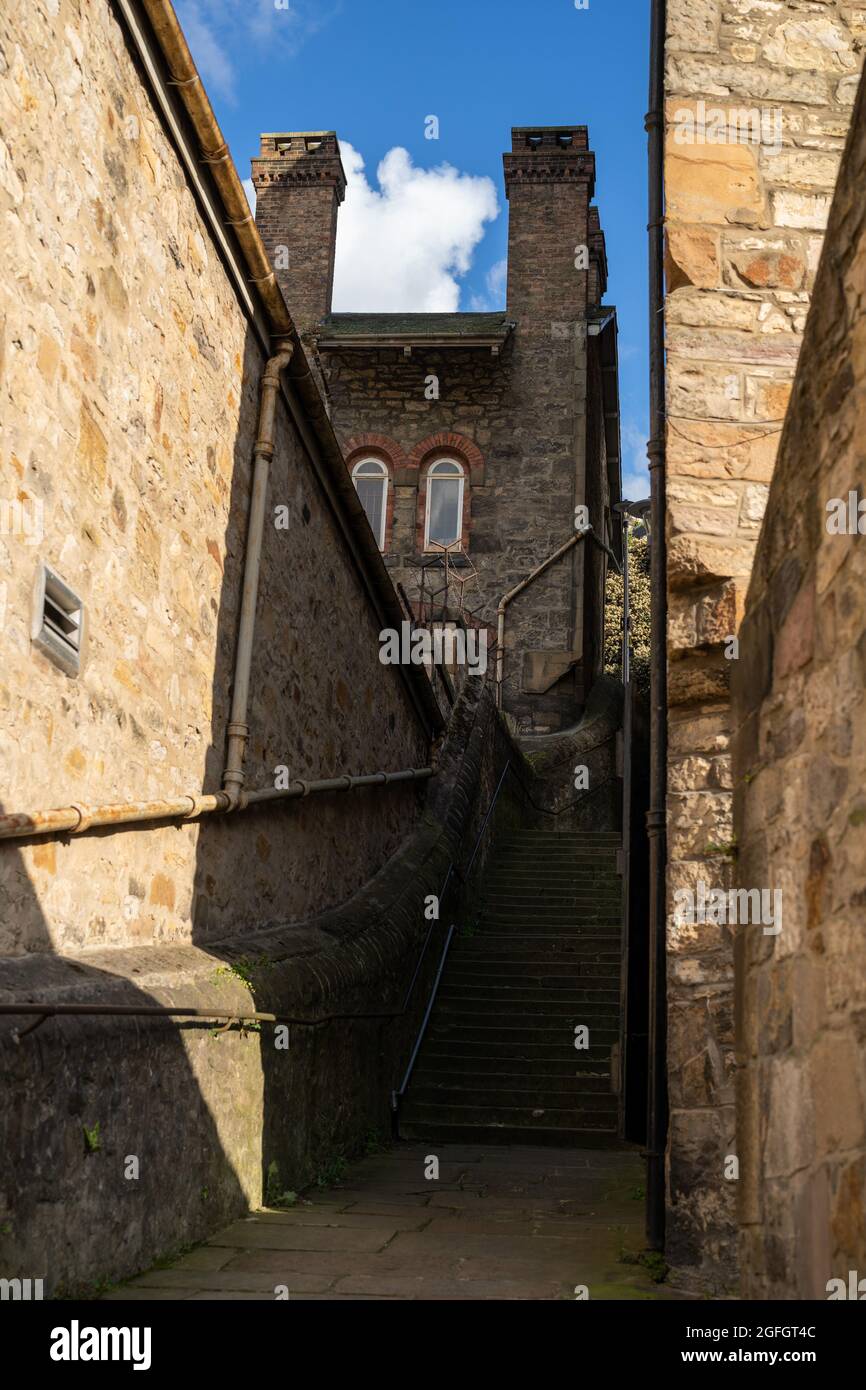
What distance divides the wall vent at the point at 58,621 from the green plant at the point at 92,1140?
146 cm

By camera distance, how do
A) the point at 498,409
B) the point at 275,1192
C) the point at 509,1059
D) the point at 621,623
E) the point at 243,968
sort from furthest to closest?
the point at 621,623
the point at 498,409
the point at 509,1059
the point at 275,1192
the point at 243,968

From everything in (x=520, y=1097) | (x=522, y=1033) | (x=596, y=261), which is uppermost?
(x=596, y=261)

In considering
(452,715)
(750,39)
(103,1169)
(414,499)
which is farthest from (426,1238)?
(414,499)

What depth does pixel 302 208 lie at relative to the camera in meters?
20.1

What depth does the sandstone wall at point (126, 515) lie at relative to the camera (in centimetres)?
400

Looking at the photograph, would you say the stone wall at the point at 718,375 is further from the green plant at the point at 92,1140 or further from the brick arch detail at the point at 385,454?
the brick arch detail at the point at 385,454

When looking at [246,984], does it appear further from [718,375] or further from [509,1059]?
[509,1059]

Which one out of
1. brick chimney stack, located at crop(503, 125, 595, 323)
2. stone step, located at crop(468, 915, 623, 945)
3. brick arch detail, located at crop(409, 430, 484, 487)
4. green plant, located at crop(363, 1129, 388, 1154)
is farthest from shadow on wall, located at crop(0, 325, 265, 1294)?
A: brick chimney stack, located at crop(503, 125, 595, 323)

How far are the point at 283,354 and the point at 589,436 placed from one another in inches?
492

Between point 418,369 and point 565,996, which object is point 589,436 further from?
point 565,996

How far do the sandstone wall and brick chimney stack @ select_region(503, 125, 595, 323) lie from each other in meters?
12.5

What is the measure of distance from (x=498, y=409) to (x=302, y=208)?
4638 mm

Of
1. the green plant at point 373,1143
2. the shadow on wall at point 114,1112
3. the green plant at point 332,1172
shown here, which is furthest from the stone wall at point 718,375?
the green plant at point 373,1143

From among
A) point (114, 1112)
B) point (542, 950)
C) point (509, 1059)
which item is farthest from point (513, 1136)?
point (114, 1112)
